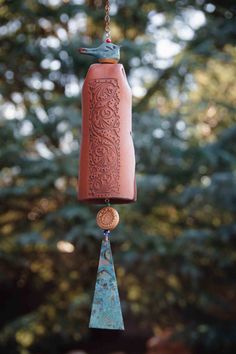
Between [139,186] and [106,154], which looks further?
[139,186]

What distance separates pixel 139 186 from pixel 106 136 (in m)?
3.92

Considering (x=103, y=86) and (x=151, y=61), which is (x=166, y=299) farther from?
(x=103, y=86)

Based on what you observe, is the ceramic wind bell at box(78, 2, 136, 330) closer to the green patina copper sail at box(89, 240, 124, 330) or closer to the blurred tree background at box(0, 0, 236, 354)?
the green patina copper sail at box(89, 240, 124, 330)

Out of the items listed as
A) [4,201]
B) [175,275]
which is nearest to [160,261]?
[175,275]

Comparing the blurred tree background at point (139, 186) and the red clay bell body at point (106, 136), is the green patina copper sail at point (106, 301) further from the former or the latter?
the blurred tree background at point (139, 186)

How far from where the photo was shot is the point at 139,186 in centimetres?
623

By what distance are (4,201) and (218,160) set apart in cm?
199

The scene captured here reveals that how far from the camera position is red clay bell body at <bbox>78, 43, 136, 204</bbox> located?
2299 millimetres

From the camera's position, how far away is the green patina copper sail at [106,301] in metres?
2.29

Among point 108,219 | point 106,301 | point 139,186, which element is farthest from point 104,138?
point 139,186

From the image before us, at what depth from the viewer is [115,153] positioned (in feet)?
7.59

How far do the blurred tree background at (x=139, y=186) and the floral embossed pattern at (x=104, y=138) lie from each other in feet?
11.7

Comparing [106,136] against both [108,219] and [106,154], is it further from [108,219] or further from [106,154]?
[108,219]

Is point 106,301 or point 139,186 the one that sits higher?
point 139,186
